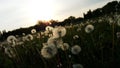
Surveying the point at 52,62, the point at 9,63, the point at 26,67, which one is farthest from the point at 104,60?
the point at 9,63

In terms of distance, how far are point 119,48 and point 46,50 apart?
1.78 metres

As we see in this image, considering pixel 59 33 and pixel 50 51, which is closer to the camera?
pixel 50 51

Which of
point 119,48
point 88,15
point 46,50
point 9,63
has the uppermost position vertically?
point 46,50

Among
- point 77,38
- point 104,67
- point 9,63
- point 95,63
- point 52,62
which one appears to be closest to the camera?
point 104,67

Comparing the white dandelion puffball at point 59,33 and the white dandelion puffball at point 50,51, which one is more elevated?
the white dandelion puffball at point 59,33

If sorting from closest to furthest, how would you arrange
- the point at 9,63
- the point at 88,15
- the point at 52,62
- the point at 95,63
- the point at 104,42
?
the point at 95,63, the point at 52,62, the point at 104,42, the point at 9,63, the point at 88,15

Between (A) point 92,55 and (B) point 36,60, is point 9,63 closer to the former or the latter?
(B) point 36,60

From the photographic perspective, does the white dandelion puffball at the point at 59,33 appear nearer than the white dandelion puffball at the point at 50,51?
No

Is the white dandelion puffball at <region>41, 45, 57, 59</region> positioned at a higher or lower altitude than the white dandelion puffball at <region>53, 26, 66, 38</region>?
lower

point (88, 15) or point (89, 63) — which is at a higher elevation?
point (89, 63)

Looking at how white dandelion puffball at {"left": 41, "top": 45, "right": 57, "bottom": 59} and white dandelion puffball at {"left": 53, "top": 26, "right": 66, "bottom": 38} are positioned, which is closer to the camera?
white dandelion puffball at {"left": 41, "top": 45, "right": 57, "bottom": 59}

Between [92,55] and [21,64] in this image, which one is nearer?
[92,55]

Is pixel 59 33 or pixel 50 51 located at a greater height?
pixel 59 33

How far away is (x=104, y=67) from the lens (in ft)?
14.4
